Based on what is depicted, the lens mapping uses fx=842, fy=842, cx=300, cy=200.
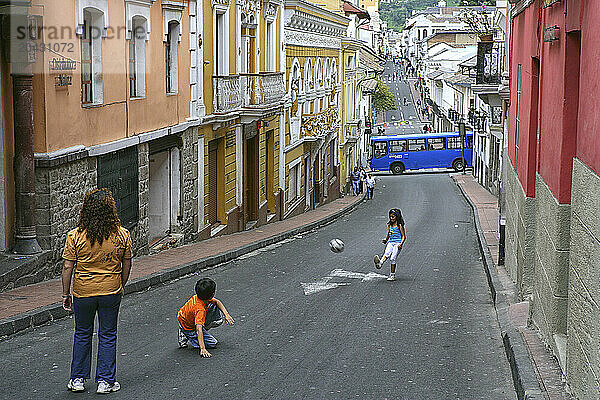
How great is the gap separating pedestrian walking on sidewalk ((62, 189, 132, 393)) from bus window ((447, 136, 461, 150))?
52073 mm

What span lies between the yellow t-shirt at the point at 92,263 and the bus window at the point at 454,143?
52113mm

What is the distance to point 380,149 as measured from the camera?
57.7 m

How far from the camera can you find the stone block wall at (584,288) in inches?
229

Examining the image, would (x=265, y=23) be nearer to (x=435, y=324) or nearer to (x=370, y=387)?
(x=435, y=324)

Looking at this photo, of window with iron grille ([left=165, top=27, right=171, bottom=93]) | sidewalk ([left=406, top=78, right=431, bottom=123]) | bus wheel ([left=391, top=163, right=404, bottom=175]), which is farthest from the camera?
sidewalk ([left=406, top=78, right=431, bottom=123])

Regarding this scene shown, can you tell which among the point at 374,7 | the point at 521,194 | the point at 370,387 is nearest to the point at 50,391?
the point at 370,387

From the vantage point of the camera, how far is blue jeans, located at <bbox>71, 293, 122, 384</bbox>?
277 inches

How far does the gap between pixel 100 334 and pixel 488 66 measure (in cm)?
2124

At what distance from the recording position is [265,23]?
2692 cm

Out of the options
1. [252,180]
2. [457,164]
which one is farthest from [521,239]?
[457,164]

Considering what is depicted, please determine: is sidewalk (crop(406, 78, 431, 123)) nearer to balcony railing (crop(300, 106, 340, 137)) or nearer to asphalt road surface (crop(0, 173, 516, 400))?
balcony railing (crop(300, 106, 340, 137))

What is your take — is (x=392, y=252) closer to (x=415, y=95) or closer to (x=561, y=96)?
(x=561, y=96)

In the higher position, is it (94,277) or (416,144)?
(94,277)

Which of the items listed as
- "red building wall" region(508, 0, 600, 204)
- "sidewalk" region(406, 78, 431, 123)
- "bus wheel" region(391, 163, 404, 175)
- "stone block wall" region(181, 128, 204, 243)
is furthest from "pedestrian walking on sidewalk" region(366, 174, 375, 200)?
"sidewalk" region(406, 78, 431, 123)
